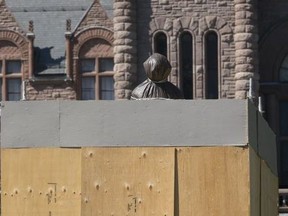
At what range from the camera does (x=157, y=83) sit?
9.86 meters

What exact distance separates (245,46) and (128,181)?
3049cm

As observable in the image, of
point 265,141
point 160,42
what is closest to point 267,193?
point 265,141

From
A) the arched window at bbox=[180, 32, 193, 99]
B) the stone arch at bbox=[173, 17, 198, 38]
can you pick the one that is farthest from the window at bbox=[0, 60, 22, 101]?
the stone arch at bbox=[173, 17, 198, 38]

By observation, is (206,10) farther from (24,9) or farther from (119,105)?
(119,105)

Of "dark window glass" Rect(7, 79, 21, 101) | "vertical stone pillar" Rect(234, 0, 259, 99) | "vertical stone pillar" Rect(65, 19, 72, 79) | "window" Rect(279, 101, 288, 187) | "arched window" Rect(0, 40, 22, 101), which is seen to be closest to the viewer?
"vertical stone pillar" Rect(234, 0, 259, 99)

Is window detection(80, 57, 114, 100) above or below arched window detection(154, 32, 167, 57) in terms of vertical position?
below

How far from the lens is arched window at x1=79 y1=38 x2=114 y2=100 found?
4062 cm

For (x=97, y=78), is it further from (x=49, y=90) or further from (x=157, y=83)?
(x=157, y=83)

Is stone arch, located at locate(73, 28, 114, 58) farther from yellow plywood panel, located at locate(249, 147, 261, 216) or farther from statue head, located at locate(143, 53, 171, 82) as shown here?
yellow plywood panel, located at locate(249, 147, 261, 216)

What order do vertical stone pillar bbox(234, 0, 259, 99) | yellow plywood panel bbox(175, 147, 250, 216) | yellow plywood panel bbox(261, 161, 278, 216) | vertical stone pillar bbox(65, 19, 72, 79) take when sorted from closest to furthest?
yellow plywood panel bbox(175, 147, 250, 216)
yellow plywood panel bbox(261, 161, 278, 216)
vertical stone pillar bbox(234, 0, 259, 99)
vertical stone pillar bbox(65, 19, 72, 79)

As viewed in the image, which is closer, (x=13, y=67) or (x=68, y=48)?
(x=68, y=48)

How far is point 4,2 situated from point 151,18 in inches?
204

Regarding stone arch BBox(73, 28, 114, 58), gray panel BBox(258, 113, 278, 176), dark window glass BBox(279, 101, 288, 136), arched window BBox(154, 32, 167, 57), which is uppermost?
stone arch BBox(73, 28, 114, 58)

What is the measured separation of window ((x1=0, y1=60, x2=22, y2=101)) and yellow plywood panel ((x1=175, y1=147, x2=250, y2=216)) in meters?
33.1
